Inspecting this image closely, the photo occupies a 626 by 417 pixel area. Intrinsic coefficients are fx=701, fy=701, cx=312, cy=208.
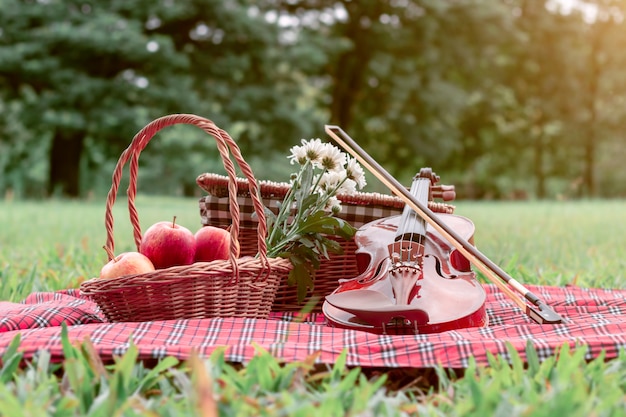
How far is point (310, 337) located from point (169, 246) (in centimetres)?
47

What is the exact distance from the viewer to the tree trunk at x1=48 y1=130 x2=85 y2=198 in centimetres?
1021

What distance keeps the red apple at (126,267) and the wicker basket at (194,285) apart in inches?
1.8

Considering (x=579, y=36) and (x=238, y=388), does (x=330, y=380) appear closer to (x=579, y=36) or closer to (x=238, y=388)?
(x=238, y=388)

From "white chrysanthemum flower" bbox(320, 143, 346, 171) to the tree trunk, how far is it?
8.88m

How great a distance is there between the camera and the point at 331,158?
1.99 meters

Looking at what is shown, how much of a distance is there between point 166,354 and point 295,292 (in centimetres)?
87

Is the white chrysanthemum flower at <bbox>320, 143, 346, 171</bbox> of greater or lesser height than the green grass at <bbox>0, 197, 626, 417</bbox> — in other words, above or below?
above

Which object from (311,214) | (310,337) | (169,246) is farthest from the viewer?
(311,214)

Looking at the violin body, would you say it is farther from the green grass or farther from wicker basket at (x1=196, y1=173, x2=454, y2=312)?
wicker basket at (x1=196, y1=173, x2=454, y2=312)

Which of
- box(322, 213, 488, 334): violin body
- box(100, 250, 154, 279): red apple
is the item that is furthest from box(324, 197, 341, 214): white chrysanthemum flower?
box(100, 250, 154, 279): red apple

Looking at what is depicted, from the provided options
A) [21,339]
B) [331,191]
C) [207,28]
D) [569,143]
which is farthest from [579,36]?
[21,339]

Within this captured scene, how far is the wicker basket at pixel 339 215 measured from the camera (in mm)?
2189

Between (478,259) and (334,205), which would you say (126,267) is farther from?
(478,259)

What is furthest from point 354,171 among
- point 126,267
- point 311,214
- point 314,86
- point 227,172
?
point 314,86
